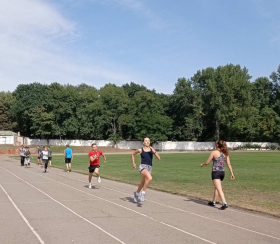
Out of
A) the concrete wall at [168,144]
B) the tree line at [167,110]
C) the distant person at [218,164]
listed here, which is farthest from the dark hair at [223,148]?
the concrete wall at [168,144]

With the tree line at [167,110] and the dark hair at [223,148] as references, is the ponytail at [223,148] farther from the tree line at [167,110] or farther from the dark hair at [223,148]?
the tree line at [167,110]

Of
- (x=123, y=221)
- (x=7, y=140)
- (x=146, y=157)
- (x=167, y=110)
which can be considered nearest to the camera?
(x=123, y=221)

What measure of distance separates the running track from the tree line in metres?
68.5

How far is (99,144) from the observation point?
89500 millimetres

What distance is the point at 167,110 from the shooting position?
9344 cm

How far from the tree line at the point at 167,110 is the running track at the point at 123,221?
2699 inches

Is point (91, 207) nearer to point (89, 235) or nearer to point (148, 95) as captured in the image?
point (89, 235)

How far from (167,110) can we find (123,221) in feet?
281

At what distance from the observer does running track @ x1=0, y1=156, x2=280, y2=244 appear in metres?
6.85

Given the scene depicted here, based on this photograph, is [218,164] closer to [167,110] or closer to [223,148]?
[223,148]

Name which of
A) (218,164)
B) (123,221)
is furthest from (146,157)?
(123,221)

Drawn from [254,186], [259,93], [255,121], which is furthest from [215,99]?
[254,186]

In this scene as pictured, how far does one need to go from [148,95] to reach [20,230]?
7759 centimetres

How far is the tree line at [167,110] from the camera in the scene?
79.4 meters
